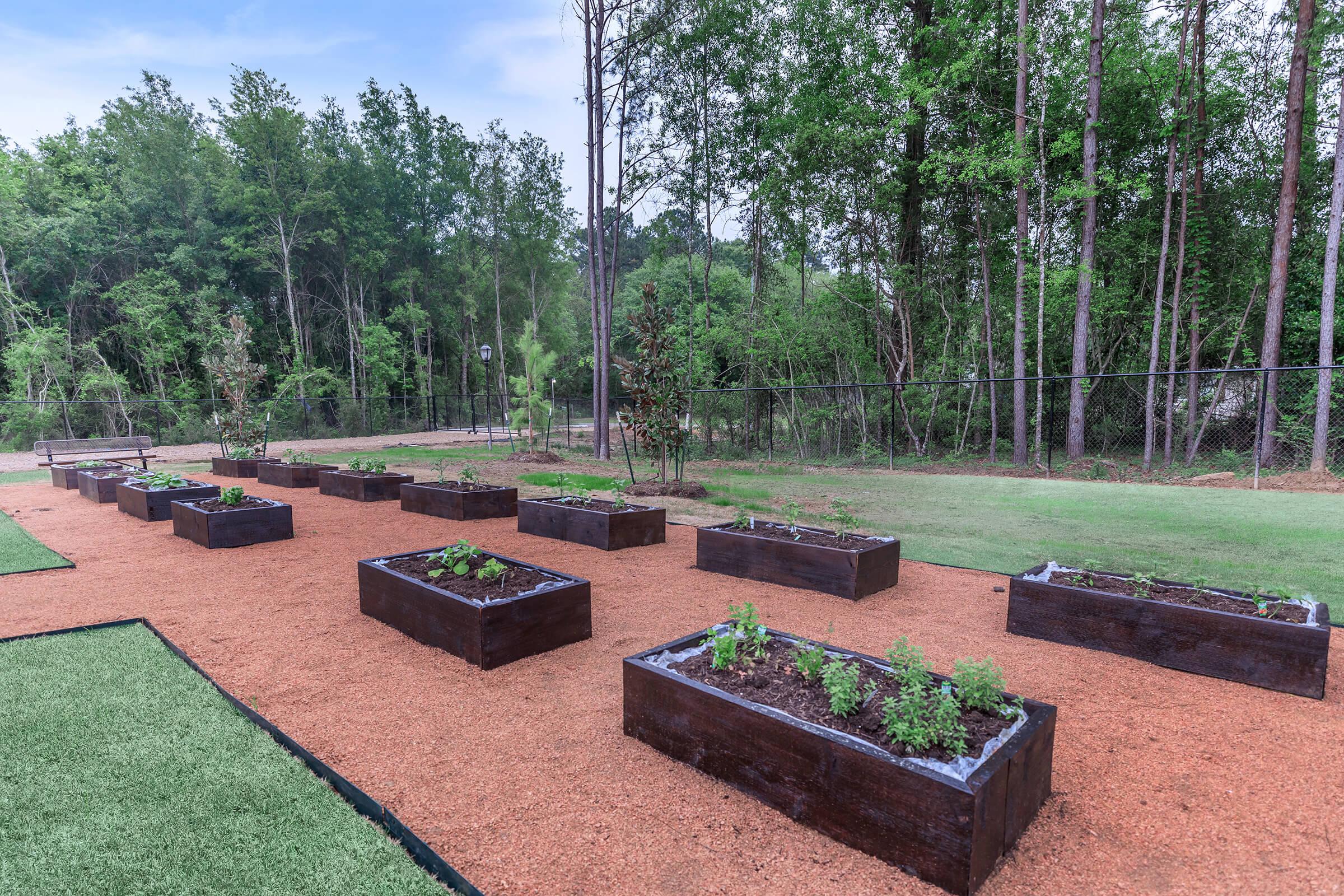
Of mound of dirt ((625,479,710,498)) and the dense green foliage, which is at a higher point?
the dense green foliage

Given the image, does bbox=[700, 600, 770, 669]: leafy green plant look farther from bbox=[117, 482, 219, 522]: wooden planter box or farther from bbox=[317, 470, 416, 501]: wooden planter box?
bbox=[117, 482, 219, 522]: wooden planter box

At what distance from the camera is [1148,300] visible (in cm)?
1154

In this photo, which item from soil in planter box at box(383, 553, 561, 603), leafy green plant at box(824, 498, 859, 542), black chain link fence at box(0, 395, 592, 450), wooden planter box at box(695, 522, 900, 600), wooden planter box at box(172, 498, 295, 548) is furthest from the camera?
black chain link fence at box(0, 395, 592, 450)

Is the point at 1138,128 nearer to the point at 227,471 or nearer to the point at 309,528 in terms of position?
the point at 309,528

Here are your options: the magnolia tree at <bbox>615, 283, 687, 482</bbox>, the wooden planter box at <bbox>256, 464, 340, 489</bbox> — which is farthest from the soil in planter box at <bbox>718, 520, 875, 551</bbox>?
the wooden planter box at <bbox>256, 464, 340, 489</bbox>

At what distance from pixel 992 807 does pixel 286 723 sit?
232 centimetres

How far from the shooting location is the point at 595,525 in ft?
16.7

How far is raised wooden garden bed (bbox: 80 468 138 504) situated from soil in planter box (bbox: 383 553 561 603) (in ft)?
20.3

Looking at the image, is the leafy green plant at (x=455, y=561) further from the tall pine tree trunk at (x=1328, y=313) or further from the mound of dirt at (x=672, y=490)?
the tall pine tree trunk at (x=1328, y=313)

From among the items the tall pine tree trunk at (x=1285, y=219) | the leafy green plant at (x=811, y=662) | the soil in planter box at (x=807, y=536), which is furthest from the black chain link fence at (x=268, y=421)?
the tall pine tree trunk at (x=1285, y=219)

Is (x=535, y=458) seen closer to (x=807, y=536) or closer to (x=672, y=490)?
(x=672, y=490)

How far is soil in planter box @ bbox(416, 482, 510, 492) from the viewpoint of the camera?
6.45m

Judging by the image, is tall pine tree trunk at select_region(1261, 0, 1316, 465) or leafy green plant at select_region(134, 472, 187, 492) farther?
tall pine tree trunk at select_region(1261, 0, 1316, 465)

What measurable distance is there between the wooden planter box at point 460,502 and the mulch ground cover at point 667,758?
2.21 metres
